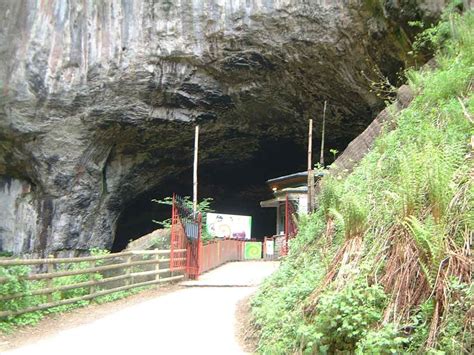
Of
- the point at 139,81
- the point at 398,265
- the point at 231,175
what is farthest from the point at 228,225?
the point at 398,265

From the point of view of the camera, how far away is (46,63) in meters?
17.3

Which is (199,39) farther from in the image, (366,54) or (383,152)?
(383,152)

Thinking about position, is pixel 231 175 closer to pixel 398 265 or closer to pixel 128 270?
pixel 128 270

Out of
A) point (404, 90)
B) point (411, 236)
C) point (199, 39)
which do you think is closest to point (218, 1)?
point (199, 39)

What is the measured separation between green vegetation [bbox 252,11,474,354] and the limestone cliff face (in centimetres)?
968

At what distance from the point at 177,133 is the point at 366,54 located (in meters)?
8.47

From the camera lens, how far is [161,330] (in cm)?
688

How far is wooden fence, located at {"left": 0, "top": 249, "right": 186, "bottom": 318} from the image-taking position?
24.5ft

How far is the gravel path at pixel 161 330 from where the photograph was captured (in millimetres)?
5785

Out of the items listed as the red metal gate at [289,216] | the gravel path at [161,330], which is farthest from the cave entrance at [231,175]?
the gravel path at [161,330]

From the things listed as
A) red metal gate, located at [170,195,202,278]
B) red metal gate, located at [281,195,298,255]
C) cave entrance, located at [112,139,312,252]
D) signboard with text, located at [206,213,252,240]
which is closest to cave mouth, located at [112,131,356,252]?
cave entrance, located at [112,139,312,252]

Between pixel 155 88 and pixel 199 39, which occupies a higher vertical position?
pixel 199 39

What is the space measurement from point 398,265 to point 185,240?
9.64 metres

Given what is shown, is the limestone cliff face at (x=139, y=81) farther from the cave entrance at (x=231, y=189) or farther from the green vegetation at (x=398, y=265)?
the green vegetation at (x=398, y=265)
